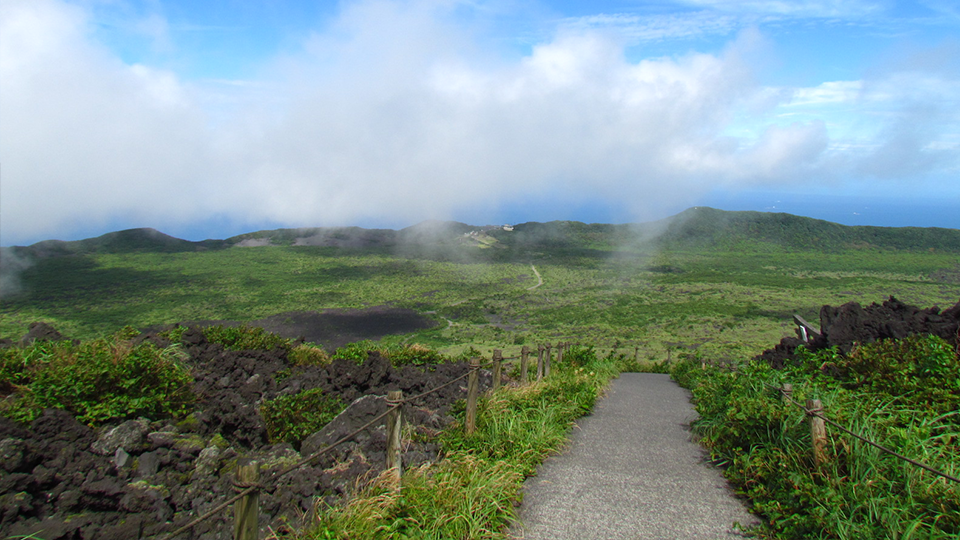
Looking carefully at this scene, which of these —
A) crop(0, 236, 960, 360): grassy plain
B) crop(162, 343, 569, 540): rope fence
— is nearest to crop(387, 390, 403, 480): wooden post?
crop(162, 343, 569, 540): rope fence

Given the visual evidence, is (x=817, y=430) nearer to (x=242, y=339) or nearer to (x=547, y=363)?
(x=547, y=363)

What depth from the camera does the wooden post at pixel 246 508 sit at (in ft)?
11.0

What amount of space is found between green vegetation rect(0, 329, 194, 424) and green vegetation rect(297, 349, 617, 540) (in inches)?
132

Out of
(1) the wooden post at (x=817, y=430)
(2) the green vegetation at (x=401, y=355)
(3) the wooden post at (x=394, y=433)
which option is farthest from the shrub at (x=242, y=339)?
(1) the wooden post at (x=817, y=430)

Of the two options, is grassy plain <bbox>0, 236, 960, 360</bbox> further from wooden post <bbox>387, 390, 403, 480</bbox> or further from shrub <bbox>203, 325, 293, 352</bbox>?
wooden post <bbox>387, 390, 403, 480</bbox>

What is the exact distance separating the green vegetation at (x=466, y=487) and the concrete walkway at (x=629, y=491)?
0.23 meters

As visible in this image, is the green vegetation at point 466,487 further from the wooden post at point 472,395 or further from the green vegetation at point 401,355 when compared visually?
the green vegetation at point 401,355

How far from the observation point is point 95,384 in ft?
21.0

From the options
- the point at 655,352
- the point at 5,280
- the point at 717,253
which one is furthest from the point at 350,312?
the point at 717,253

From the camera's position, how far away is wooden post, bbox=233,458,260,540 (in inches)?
132

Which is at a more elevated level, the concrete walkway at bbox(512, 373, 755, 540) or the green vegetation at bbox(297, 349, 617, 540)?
the green vegetation at bbox(297, 349, 617, 540)

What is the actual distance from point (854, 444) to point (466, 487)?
356cm

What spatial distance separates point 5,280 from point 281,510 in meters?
68.4

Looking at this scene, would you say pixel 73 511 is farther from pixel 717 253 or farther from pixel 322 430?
pixel 717 253
